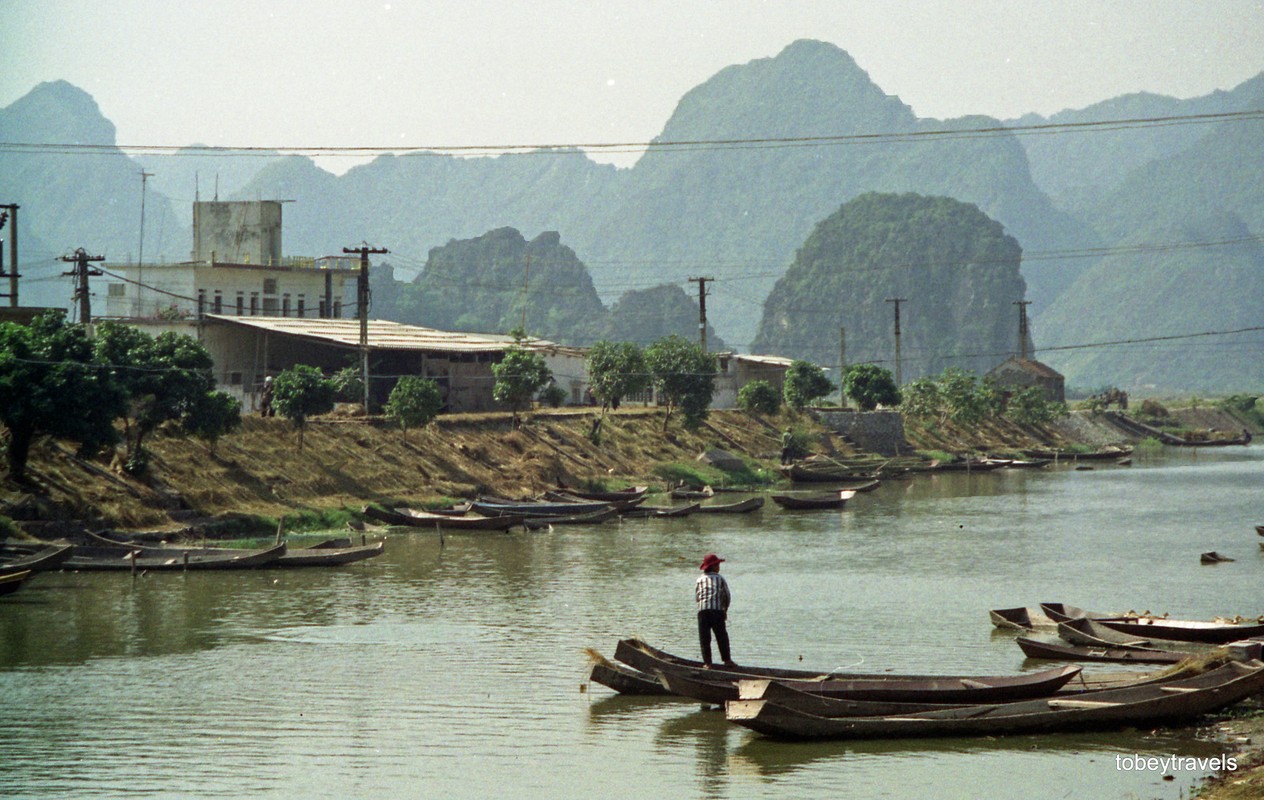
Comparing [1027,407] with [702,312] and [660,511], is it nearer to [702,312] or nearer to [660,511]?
[702,312]

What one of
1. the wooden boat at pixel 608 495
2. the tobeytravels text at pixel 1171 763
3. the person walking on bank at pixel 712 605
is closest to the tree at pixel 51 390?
the wooden boat at pixel 608 495

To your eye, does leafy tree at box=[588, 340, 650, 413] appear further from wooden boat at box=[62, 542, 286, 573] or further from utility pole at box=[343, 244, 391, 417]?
wooden boat at box=[62, 542, 286, 573]

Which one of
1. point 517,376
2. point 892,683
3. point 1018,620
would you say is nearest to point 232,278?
point 517,376

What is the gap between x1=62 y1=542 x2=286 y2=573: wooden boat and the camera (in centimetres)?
3117

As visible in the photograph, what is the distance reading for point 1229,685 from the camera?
1648 cm

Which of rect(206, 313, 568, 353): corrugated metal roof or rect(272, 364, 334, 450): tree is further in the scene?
rect(206, 313, 568, 353): corrugated metal roof

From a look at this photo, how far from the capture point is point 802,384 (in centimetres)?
7812

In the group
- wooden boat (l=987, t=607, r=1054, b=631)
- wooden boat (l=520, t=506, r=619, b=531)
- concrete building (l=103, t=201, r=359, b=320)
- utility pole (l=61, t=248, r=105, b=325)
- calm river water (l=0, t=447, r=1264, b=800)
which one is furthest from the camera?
concrete building (l=103, t=201, r=359, b=320)

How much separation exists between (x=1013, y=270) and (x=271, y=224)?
13546 centimetres

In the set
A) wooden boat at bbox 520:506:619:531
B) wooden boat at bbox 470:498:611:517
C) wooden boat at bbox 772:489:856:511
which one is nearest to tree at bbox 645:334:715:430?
wooden boat at bbox 772:489:856:511

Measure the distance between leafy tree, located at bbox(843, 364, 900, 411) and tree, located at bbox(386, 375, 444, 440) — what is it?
129 ft

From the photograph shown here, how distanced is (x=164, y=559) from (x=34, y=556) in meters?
2.85

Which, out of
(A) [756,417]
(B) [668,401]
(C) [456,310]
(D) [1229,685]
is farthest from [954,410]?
(C) [456,310]

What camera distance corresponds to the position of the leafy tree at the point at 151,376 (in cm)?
3900
